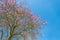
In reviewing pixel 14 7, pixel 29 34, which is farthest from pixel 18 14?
pixel 29 34

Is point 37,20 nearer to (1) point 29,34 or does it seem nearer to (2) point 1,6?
(1) point 29,34

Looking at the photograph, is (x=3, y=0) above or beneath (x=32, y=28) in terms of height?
above

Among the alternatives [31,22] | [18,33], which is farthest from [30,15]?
[18,33]

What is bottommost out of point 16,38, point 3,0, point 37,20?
point 16,38

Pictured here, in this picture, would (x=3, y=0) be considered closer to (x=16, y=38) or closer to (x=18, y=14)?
(x=18, y=14)

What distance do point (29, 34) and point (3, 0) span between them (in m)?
3.12

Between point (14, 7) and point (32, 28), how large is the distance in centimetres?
201

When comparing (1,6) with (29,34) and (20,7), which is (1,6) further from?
(29,34)

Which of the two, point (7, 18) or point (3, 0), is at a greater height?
point (3, 0)

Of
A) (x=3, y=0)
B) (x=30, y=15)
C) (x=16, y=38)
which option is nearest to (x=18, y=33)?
(x=16, y=38)

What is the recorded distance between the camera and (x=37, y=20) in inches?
667

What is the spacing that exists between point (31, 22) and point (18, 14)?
1128mm

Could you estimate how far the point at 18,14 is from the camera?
16250 millimetres

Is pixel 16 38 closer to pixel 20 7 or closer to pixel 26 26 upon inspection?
pixel 26 26
